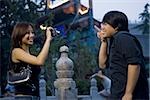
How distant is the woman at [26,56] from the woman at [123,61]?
1.43ft

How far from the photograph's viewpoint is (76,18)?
24.3 metres

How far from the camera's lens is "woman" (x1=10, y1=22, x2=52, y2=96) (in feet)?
9.86

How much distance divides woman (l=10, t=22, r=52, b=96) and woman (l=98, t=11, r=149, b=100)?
1.43 ft

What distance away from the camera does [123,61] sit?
2857 millimetres

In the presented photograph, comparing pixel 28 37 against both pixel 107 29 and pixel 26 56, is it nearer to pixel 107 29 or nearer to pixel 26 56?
pixel 26 56

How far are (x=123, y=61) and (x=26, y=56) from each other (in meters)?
0.68

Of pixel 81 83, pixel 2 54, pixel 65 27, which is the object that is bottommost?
pixel 81 83

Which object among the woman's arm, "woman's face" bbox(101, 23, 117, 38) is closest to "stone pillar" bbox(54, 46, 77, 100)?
the woman's arm

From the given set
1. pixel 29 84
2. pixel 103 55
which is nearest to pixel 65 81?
pixel 103 55

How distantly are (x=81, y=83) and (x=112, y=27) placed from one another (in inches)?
589

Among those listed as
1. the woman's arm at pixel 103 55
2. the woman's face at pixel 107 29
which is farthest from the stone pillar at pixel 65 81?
the woman's face at pixel 107 29

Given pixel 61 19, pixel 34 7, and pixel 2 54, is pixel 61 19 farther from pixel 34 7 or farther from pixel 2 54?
pixel 2 54

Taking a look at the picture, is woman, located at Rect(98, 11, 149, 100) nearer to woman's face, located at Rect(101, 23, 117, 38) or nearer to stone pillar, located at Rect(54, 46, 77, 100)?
woman's face, located at Rect(101, 23, 117, 38)

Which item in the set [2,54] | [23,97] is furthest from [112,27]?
[2,54]
